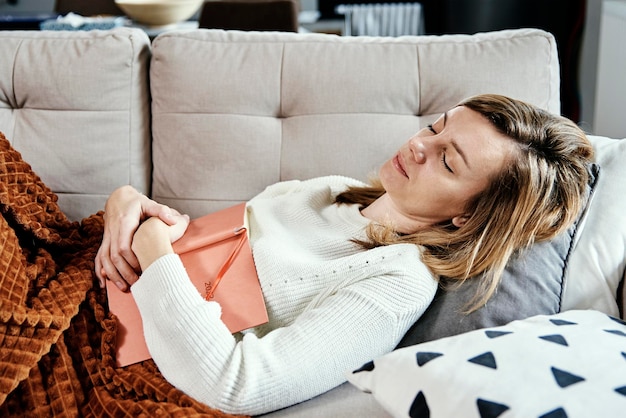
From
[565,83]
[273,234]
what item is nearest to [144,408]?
[273,234]

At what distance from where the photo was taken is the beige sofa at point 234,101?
5.39 ft

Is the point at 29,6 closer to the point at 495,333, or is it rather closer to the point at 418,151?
the point at 418,151

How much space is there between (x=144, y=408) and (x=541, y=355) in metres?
0.62

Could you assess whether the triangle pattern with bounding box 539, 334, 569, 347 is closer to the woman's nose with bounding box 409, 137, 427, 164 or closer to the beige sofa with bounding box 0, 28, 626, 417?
the woman's nose with bounding box 409, 137, 427, 164

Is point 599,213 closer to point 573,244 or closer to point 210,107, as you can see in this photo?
point 573,244

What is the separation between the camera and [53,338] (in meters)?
1.15

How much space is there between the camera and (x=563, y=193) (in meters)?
1.26

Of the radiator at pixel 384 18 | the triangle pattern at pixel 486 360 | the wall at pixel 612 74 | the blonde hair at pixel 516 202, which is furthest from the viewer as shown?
the radiator at pixel 384 18

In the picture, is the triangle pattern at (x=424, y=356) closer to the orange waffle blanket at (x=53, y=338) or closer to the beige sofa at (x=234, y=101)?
the orange waffle blanket at (x=53, y=338)

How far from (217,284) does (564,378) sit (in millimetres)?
646

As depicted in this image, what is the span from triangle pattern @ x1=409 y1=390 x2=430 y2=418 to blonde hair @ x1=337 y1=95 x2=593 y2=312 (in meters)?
0.34

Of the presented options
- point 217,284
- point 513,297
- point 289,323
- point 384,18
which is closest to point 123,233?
point 217,284

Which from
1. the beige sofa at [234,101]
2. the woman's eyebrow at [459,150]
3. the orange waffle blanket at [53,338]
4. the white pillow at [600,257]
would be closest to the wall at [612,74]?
the beige sofa at [234,101]

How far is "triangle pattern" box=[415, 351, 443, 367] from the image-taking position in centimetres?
93
